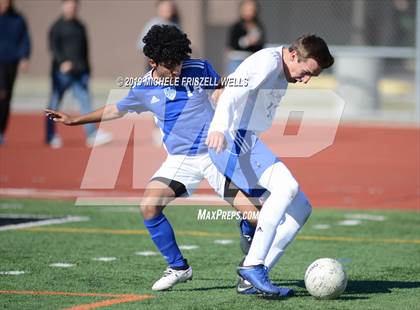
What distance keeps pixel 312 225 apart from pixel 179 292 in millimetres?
3663

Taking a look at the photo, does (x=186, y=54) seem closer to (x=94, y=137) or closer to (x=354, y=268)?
(x=354, y=268)

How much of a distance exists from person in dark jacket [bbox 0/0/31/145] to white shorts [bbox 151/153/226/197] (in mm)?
10045

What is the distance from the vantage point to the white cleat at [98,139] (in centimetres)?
1739

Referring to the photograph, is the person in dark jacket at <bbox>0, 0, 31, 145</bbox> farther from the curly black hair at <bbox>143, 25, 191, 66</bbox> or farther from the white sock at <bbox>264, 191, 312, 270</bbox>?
the white sock at <bbox>264, 191, 312, 270</bbox>

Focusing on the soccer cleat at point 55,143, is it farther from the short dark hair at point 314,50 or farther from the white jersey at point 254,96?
the short dark hair at point 314,50

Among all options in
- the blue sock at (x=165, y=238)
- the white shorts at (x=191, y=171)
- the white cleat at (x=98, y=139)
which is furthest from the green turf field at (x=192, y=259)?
the white cleat at (x=98, y=139)

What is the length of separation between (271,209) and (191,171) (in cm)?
72

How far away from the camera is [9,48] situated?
16.8 meters

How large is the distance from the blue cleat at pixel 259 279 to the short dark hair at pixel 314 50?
1419 mm

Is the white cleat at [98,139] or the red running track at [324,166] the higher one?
the red running track at [324,166]

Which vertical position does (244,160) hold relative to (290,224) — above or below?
above

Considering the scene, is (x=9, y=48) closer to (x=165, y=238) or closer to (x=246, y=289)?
(x=165, y=238)

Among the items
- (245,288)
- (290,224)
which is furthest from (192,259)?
(290,224)

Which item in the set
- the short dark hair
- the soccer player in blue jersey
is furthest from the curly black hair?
the short dark hair
